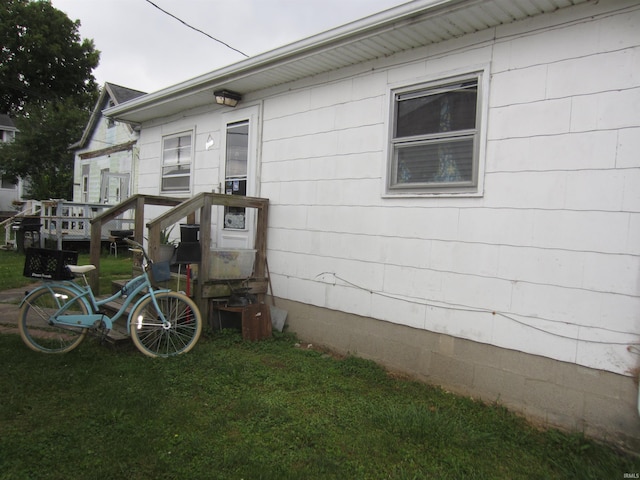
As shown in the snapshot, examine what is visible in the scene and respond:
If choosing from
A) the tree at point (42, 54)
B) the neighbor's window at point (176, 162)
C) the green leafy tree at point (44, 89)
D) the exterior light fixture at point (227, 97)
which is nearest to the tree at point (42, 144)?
the green leafy tree at point (44, 89)

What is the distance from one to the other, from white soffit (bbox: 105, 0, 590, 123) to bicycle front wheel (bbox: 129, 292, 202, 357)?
2.80 metres

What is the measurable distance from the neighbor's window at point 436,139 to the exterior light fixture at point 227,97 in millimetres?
A: 2573

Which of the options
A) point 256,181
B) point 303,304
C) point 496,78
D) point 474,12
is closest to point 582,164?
point 496,78

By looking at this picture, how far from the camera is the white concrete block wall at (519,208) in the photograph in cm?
293

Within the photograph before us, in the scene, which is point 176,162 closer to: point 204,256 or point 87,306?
point 204,256

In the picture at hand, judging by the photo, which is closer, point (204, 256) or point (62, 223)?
point (204, 256)

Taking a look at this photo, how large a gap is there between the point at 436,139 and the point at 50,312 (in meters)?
4.07

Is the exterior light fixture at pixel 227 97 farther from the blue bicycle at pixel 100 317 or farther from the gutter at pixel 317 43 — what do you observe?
the blue bicycle at pixel 100 317

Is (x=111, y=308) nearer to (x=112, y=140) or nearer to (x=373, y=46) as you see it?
(x=373, y=46)

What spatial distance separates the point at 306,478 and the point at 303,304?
8.71 ft

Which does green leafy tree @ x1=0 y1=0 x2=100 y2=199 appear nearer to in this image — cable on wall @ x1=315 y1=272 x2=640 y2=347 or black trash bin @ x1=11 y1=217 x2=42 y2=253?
black trash bin @ x1=11 y1=217 x2=42 y2=253

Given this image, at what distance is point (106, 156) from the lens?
14.1m

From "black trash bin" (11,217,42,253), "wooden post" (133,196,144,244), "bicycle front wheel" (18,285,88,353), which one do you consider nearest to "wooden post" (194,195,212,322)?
"wooden post" (133,196,144,244)

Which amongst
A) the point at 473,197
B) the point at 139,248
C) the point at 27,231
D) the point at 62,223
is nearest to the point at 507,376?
the point at 473,197
